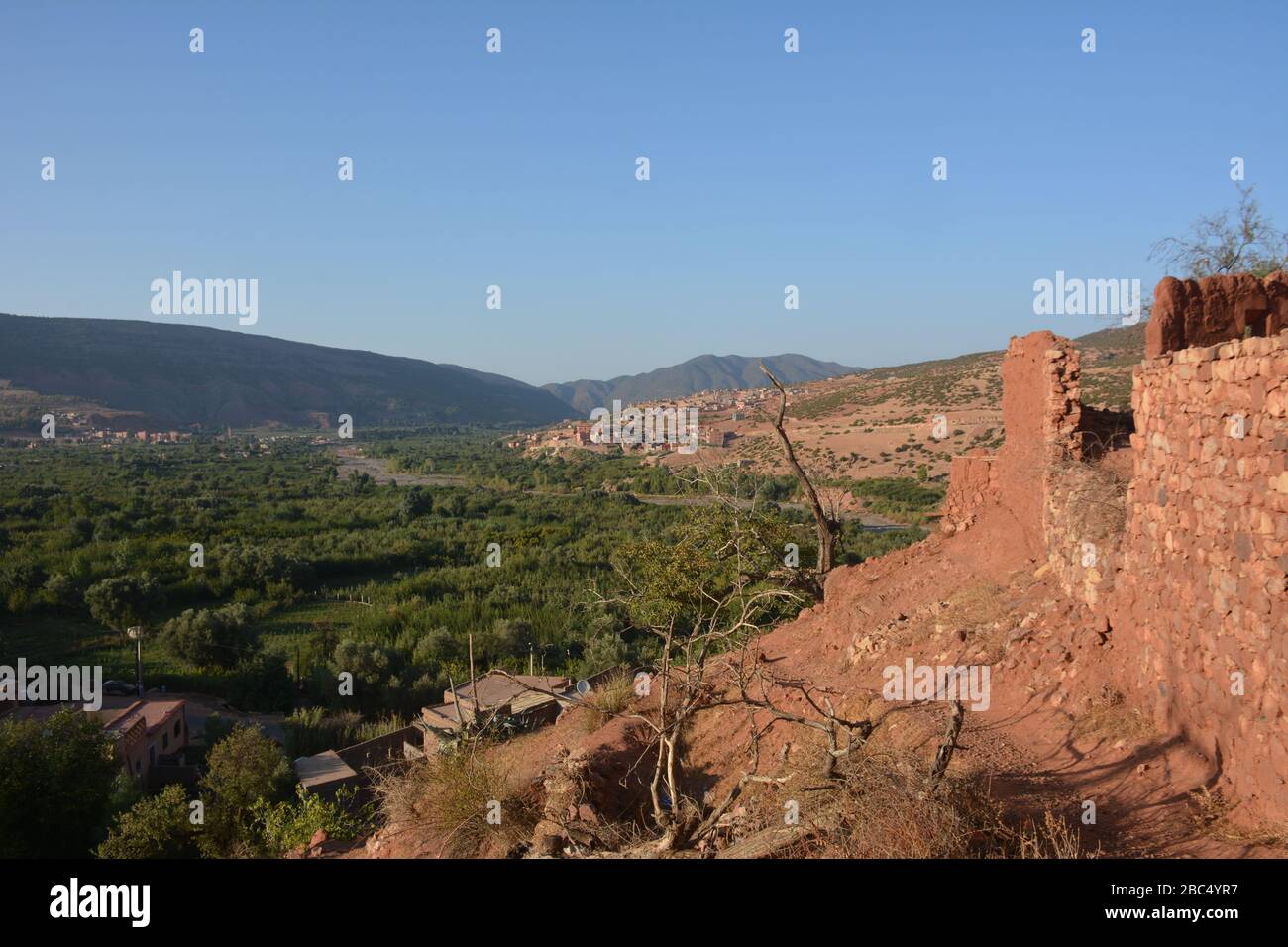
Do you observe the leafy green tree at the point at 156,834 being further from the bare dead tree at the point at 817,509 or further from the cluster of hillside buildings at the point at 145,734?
the bare dead tree at the point at 817,509

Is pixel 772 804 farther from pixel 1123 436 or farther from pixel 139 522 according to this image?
pixel 139 522

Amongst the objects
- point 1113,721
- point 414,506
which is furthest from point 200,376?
point 1113,721

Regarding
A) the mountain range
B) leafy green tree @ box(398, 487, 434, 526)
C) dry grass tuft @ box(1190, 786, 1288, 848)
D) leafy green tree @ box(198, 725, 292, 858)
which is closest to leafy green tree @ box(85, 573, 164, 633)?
leafy green tree @ box(198, 725, 292, 858)

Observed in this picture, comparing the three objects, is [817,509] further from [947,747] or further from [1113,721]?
[947,747]

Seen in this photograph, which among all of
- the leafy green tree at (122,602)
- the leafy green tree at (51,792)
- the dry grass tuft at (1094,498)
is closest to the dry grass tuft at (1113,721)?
the dry grass tuft at (1094,498)
